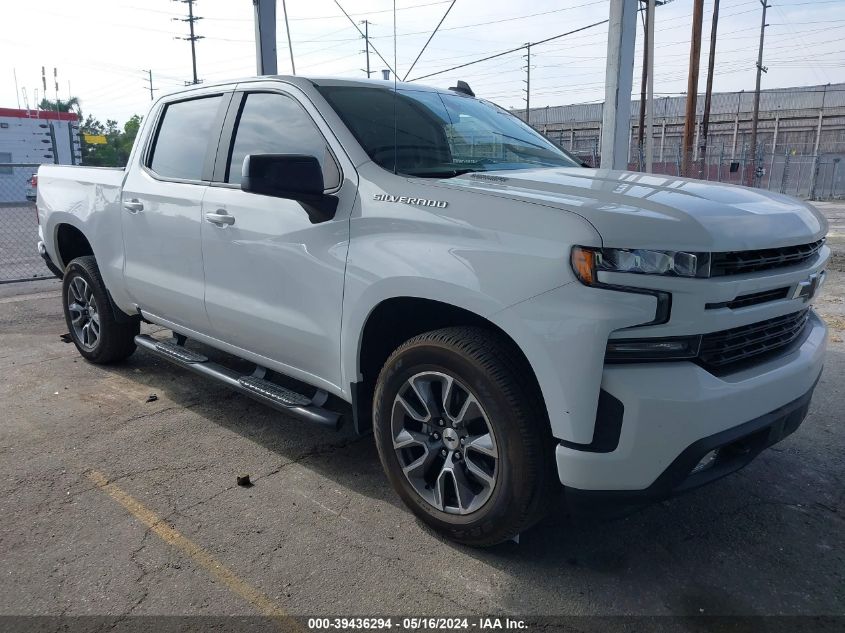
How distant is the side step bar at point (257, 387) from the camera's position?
130 inches

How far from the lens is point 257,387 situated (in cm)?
366

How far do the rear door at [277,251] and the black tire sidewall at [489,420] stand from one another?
0.38 metres

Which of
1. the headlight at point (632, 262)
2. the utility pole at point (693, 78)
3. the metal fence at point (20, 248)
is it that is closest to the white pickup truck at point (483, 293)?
the headlight at point (632, 262)

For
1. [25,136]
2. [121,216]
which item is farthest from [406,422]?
[25,136]

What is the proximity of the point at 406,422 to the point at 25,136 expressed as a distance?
46362mm

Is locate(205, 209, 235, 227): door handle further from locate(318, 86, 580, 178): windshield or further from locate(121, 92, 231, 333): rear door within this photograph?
locate(318, 86, 580, 178): windshield

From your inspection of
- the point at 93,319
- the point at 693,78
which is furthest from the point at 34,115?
the point at 93,319

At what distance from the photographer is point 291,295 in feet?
11.0

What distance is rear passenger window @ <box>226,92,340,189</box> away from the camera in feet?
10.8

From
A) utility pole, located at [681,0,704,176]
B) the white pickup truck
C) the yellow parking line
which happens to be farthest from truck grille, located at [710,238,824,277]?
utility pole, located at [681,0,704,176]

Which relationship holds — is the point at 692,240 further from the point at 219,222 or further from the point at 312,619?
the point at 219,222

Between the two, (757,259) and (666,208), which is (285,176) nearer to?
(666,208)

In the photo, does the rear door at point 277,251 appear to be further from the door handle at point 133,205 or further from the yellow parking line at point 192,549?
the yellow parking line at point 192,549

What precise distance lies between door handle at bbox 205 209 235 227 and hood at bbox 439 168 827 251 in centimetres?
133
